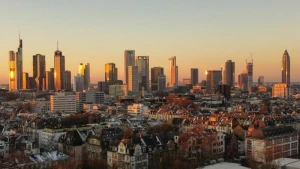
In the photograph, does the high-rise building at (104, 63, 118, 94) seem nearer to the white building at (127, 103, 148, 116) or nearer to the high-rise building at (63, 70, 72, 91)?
the high-rise building at (63, 70, 72, 91)

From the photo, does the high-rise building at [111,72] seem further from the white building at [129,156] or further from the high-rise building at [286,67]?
the white building at [129,156]

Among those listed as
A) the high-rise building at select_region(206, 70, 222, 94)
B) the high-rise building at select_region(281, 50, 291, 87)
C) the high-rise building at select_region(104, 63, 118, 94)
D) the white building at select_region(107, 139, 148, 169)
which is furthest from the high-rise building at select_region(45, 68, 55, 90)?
the white building at select_region(107, 139, 148, 169)

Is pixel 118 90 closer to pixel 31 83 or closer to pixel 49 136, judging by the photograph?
pixel 31 83

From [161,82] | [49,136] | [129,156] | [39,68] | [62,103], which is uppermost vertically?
[39,68]

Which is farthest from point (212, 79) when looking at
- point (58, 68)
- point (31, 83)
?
point (31, 83)

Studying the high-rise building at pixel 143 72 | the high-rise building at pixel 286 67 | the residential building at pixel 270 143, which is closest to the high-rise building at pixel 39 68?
the high-rise building at pixel 143 72

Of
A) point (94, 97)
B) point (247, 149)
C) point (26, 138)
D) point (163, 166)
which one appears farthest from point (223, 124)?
point (94, 97)

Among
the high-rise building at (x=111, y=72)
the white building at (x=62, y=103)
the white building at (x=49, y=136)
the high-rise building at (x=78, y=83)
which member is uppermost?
the high-rise building at (x=111, y=72)

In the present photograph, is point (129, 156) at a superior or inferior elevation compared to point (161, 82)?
inferior

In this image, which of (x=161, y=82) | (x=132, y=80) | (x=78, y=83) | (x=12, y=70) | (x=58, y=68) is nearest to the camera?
(x=132, y=80)
